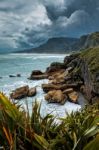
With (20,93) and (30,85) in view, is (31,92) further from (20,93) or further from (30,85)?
(30,85)

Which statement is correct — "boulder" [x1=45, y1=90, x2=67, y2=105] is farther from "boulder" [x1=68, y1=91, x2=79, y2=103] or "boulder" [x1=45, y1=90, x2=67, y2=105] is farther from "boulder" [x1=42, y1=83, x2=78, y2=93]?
"boulder" [x1=42, y1=83, x2=78, y2=93]

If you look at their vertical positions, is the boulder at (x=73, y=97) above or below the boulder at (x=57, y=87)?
below

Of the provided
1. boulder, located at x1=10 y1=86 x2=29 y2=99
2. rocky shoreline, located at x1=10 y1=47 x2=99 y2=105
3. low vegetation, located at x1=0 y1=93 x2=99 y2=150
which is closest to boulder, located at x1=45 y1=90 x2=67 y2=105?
rocky shoreline, located at x1=10 y1=47 x2=99 y2=105

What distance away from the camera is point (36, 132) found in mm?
5164

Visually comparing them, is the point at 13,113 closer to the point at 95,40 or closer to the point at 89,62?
the point at 89,62

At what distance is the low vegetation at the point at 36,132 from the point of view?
4.67 m

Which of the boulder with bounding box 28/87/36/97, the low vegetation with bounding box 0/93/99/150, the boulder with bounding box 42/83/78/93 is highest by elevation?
the low vegetation with bounding box 0/93/99/150

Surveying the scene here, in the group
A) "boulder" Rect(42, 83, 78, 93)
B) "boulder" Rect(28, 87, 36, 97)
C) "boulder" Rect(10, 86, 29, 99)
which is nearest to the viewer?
"boulder" Rect(10, 86, 29, 99)

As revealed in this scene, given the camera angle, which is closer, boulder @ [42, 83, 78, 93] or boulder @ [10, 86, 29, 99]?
boulder @ [10, 86, 29, 99]

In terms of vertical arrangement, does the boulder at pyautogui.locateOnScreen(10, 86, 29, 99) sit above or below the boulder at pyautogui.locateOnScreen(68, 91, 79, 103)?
above

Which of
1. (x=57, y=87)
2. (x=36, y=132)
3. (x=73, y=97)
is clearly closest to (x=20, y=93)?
(x=57, y=87)

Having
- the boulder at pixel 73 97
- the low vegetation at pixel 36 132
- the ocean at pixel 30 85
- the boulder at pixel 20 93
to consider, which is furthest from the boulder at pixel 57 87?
the low vegetation at pixel 36 132

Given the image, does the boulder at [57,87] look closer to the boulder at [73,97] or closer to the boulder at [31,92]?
the boulder at [31,92]

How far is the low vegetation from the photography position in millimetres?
4668
